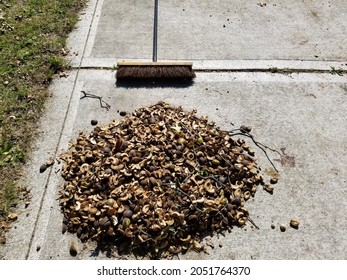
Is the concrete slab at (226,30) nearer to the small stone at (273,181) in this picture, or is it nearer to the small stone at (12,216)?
the small stone at (273,181)

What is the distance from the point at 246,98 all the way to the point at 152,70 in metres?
1.33

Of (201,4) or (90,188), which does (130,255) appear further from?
(201,4)

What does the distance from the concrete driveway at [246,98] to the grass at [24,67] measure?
17cm

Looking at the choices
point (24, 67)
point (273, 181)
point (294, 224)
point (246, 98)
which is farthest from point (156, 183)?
point (24, 67)

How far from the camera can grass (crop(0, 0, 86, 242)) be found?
3639 mm

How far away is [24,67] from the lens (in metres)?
4.71

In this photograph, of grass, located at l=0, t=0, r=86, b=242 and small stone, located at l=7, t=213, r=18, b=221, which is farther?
grass, located at l=0, t=0, r=86, b=242

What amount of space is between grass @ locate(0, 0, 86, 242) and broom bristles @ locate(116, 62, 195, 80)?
100cm

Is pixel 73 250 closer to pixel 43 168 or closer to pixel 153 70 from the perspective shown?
pixel 43 168

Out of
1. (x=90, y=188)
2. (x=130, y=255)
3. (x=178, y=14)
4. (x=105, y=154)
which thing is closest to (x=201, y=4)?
(x=178, y=14)

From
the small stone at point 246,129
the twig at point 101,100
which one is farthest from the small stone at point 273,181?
the twig at point 101,100

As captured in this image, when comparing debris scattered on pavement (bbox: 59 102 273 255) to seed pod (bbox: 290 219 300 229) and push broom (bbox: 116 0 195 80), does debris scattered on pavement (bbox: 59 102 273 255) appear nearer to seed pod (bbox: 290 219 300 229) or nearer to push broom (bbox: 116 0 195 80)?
seed pod (bbox: 290 219 300 229)

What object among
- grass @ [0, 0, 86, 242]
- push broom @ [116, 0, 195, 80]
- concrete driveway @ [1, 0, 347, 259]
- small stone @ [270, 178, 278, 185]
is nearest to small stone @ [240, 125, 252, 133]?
concrete driveway @ [1, 0, 347, 259]

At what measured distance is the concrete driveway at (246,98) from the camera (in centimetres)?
315
